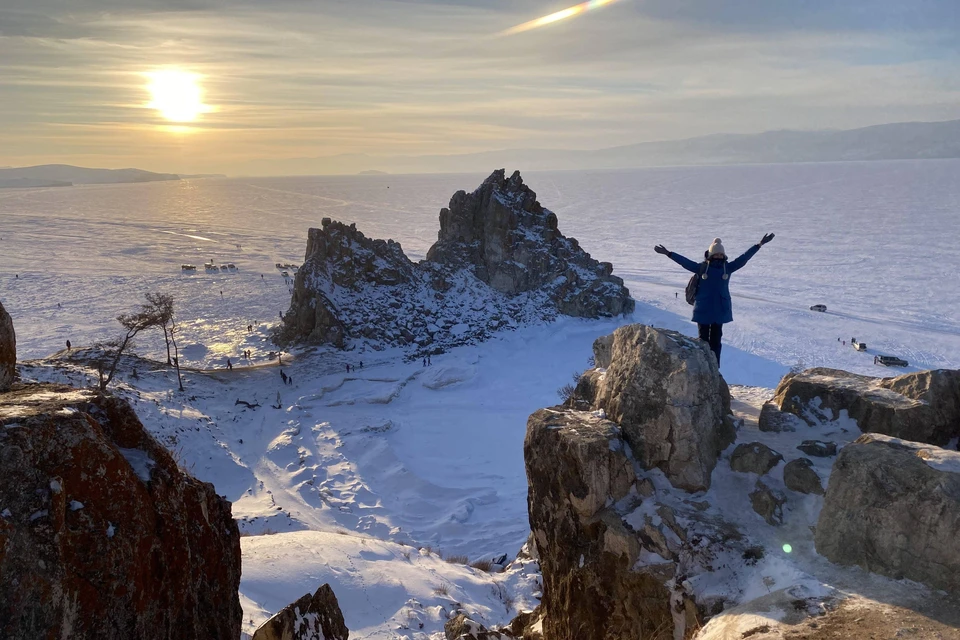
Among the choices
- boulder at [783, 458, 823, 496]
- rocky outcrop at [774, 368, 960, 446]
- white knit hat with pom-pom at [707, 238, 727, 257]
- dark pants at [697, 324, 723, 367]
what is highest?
white knit hat with pom-pom at [707, 238, 727, 257]

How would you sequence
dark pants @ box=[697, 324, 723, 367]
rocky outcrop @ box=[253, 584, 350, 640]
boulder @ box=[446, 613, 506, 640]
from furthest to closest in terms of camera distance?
dark pants @ box=[697, 324, 723, 367] < boulder @ box=[446, 613, 506, 640] < rocky outcrop @ box=[253, 584, 350, 640]

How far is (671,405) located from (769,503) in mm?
1921

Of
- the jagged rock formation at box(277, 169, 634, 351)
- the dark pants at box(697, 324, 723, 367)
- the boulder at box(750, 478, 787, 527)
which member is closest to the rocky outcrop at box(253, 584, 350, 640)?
the boulder at box(750, 478, 787, 527)

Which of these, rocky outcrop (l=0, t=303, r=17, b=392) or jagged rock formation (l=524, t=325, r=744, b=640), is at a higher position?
rocky outcrop (l=0, t=303, r=17, b=392)

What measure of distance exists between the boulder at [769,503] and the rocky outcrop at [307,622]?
241 inches

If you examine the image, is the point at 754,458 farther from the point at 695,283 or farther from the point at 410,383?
the point at 410,383

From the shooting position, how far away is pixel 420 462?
2803cm

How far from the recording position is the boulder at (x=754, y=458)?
991 centimetres

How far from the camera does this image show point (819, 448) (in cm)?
1010

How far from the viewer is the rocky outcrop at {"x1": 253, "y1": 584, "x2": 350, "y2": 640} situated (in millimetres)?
7645

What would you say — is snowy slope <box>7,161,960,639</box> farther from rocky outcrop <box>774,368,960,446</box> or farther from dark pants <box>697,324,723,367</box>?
dark pants <box>697,324,723,367</box>

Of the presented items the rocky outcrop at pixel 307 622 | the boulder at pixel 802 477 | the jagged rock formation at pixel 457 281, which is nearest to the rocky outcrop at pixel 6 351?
the rocky outcrop at pixel 307 622

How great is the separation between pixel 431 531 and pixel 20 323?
4995cm

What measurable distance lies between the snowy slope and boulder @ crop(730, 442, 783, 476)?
0.77ft
